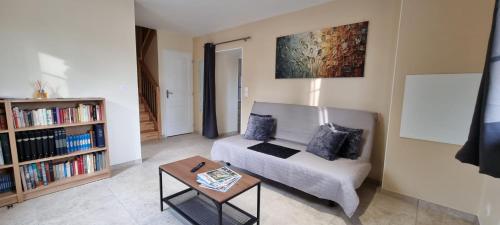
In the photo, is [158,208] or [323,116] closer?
[158,208]

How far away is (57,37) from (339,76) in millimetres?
3381

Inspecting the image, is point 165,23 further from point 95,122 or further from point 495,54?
point 495,54

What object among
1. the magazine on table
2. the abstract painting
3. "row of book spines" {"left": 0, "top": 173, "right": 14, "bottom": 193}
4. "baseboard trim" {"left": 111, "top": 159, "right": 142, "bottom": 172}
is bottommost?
"baseboard trim" {"left": 111, "top": 159, "right": 142, "bottom": 172}

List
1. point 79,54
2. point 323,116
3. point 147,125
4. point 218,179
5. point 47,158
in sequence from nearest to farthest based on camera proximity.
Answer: point 218,179 < point 47,158 < point 79,54 < point 323,116 < point 147,125

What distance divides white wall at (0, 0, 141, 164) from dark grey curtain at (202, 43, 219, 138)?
160 centimetres

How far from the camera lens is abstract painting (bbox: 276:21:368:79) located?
256cm

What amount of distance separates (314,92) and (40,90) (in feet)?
→ 10.8

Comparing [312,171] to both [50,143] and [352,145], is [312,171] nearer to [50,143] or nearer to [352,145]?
[352,145]

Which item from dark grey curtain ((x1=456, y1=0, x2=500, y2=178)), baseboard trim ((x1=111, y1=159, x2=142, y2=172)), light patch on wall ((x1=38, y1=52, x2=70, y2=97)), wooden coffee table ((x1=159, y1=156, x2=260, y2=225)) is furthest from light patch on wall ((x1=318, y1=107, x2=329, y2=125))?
light patch on wall ((x1=38, y1=52, x2=70, y2=97))

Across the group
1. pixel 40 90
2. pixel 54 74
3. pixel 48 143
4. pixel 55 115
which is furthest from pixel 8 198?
pixel 54 74

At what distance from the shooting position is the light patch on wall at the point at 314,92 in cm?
295

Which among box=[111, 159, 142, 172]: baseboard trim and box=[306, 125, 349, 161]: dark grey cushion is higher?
box=[306, 125, 349, 161]: dark grey cushion

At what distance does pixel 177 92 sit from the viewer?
4742mm

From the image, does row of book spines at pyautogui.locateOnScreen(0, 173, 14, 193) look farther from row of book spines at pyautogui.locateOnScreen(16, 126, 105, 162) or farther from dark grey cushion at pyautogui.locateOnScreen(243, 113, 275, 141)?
dark grey cushion at pyautogui.locateOnScreen(243, 113, 275, 141)
